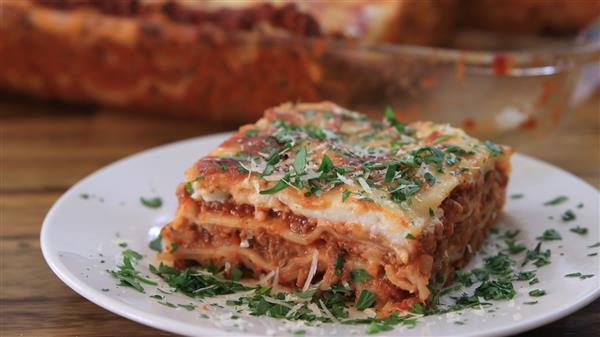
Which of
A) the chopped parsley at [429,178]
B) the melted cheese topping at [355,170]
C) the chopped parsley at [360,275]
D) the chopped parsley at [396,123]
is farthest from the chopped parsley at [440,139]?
the chopped parsley at [360,275]

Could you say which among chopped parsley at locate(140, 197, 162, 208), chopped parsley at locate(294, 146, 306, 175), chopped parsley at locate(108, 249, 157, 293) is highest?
chopped parsley at locate(294, 146, 306, 175)

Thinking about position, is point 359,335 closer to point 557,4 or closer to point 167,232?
point 167,232

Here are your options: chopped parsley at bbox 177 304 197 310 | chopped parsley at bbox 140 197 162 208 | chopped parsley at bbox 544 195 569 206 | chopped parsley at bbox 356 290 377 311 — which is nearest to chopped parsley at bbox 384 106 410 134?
chopped parsley at bbox 544 195 569 206

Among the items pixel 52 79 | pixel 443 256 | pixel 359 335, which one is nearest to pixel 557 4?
pixel 52 79

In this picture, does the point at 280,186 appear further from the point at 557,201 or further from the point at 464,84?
the point at 464,84

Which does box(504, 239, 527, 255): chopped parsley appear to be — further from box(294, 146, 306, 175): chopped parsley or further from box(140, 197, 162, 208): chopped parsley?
box(140, 197, 162, 208): chopped parsley
